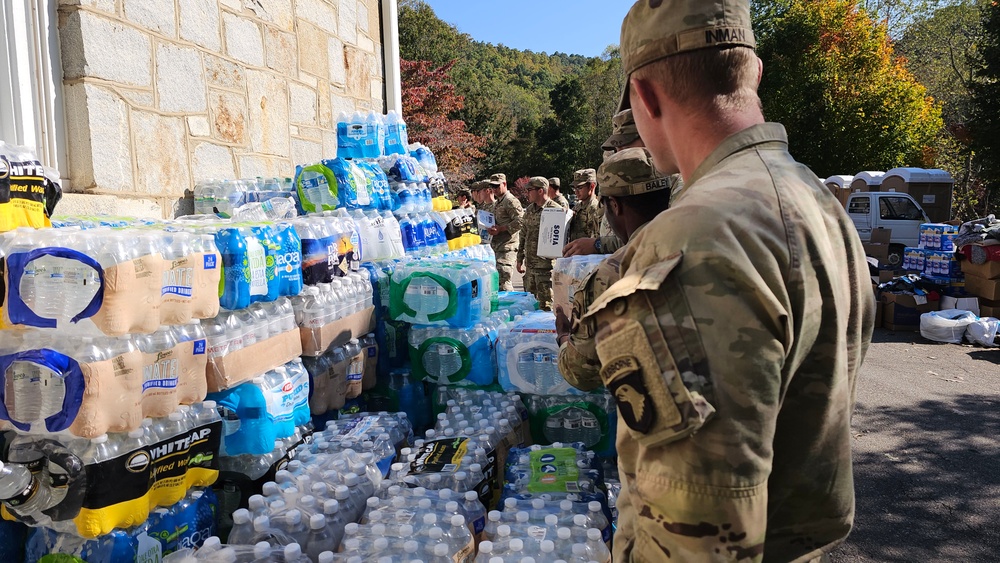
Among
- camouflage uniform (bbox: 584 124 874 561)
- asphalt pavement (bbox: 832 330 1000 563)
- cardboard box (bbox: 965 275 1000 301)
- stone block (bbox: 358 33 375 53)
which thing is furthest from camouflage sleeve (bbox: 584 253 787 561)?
cardboard box (bbox: 965 275 1000 301)

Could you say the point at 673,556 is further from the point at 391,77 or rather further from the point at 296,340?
the point at 391,77

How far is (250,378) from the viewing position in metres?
3.23

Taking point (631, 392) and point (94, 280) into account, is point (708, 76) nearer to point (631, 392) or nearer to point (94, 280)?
point (631, 392)

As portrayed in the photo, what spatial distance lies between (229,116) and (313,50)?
63.5 inches

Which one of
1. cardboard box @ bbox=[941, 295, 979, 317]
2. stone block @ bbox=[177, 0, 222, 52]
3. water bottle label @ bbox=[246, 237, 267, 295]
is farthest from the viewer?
cardboard box @ bbox=[941, 295, 979, 317]

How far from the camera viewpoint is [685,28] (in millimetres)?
1193

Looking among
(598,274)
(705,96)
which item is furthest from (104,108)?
(705,96)

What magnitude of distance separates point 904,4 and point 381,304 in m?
33.1

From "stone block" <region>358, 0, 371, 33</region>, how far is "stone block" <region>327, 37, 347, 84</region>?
571 millimetres

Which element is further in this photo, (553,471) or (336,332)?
(336,332)

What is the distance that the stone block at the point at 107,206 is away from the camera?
3.91 metres

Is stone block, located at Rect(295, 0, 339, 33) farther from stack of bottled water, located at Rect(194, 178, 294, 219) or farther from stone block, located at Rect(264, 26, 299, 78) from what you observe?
stack of bottled water, located at Rect(194, 178, 294, 219)

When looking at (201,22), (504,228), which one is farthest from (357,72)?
(504,228)

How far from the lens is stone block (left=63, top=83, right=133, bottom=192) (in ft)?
13.3
